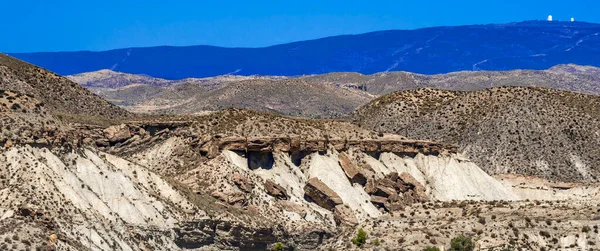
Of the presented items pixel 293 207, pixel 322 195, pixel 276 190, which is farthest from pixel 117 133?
pixel 293 207

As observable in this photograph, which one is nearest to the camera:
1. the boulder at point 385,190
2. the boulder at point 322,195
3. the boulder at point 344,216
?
the boulder at point 344,216

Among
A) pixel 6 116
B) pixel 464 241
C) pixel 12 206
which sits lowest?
pixel 464 241

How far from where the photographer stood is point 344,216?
98.3 meters

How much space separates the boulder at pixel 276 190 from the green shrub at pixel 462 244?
90.7 ft

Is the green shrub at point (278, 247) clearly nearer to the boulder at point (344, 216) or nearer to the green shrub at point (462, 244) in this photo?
the boulder at point (344, 216)

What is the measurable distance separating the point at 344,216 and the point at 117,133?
22.5 metres

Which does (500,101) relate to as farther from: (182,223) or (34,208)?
(34,208)

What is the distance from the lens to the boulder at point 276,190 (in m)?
98.4

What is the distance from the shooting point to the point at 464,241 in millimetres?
71875

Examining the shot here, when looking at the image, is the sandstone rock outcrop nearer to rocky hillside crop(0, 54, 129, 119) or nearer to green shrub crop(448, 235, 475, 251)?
green shrub crop(448, 235, 475, 251)

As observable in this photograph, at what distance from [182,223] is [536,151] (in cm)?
5218

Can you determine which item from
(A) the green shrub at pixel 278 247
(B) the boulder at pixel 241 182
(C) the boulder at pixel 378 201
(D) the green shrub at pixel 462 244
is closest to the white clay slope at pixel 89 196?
(A) the green shrub at pixel 278 247

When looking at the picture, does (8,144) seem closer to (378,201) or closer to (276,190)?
(276,190)

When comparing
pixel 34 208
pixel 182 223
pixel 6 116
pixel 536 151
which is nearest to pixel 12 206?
pixel 34 208
